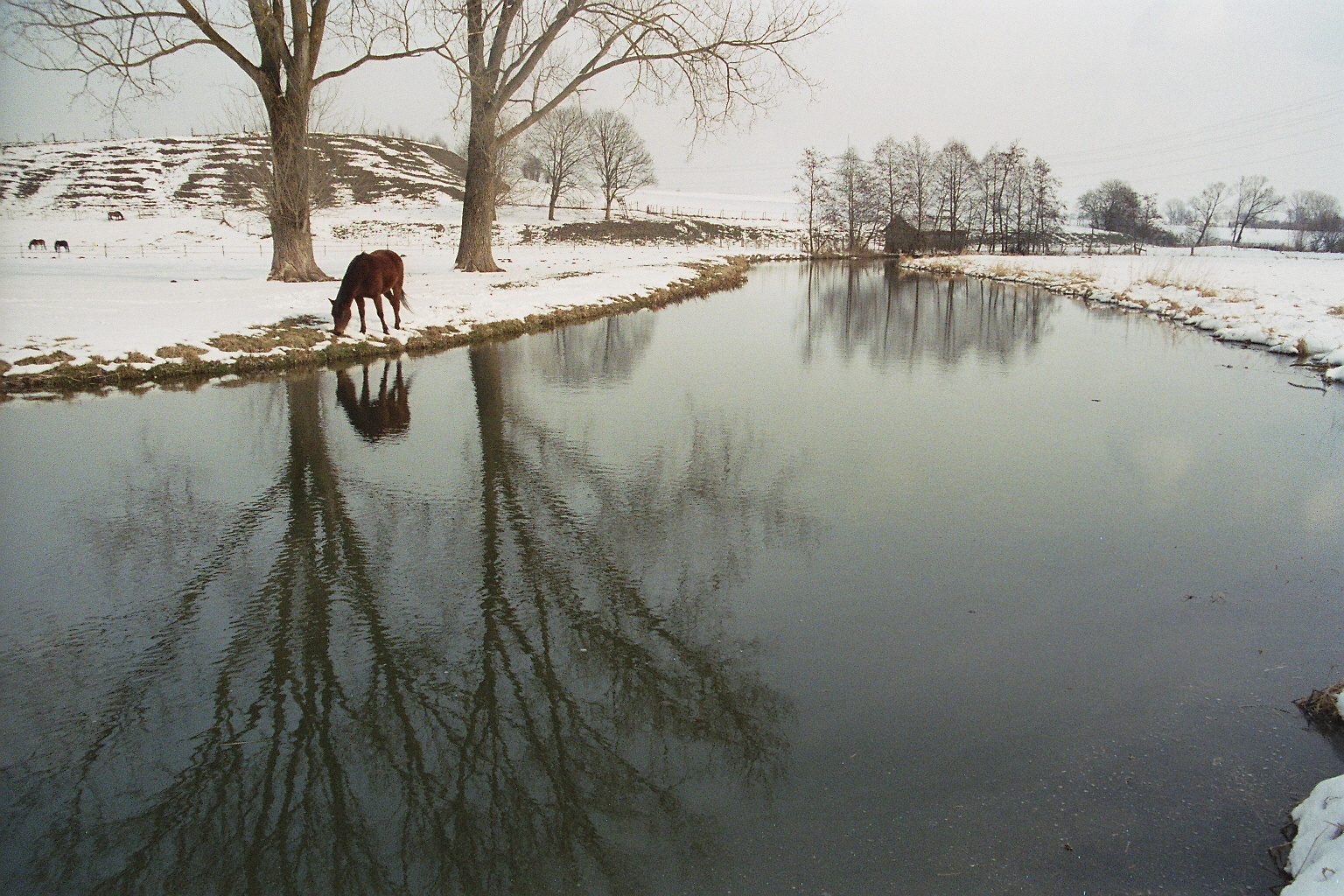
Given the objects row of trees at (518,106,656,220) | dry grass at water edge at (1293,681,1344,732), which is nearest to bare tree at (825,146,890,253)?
row of trees at (518,106,656,220)

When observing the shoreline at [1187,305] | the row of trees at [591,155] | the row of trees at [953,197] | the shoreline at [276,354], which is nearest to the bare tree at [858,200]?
the row of trees at [953,197]

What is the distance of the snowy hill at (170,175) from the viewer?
55.4 metres

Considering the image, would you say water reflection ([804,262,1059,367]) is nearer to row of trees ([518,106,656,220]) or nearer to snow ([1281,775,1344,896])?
snow ([1281,775,1344,896])

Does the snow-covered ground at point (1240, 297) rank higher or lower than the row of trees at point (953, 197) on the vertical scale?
lower

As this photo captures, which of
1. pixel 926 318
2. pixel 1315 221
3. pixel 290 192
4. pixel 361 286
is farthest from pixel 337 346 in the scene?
pixel 1315 221

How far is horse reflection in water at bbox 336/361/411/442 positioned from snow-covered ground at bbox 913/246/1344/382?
47.9ft

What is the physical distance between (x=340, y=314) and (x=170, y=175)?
222ft

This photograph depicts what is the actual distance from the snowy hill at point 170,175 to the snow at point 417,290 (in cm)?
705

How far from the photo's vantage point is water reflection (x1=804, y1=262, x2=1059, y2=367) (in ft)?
51.0

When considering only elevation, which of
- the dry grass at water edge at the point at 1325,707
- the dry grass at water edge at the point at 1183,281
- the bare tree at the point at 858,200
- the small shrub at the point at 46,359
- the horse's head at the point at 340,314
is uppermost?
the bare tree at the point at 858,200

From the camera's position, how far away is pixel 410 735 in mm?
3465

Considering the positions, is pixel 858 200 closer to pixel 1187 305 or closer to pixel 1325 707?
pixel 1187 305

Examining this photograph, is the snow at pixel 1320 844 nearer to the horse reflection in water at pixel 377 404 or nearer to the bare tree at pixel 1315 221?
the horse reflection in water at pixel 377 404

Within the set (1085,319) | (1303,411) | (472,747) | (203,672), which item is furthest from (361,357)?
A: (1085,319)
